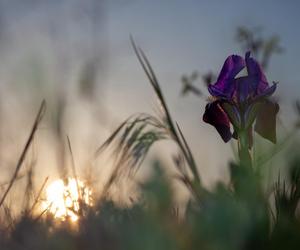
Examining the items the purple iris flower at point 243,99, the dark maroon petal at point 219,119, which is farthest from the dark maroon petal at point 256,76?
the dark maroon petal at point 219,119

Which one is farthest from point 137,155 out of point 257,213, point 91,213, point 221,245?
point 221,245

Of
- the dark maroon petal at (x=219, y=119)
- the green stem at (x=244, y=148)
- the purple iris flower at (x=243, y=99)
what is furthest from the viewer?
the dark maroon petal at (x=219, y=119)

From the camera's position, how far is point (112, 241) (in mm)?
1310

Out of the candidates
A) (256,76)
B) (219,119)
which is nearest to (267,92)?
(256,76)

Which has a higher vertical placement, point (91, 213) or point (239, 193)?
Answer: point (91, 213)

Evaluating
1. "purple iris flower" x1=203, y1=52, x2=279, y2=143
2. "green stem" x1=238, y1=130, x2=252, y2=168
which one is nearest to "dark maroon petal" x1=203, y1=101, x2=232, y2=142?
"purple iris flower" x1=203, y1=52, x2=279, y2=143

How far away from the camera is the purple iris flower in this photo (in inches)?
83.8

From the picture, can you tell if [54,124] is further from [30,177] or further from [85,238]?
[85,238]

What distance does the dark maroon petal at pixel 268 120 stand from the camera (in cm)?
219

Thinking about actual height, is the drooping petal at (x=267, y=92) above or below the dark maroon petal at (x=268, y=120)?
above

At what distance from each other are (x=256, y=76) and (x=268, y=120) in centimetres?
15

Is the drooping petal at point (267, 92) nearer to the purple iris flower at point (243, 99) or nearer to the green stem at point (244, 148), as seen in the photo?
the purple iris flower at point (243, 99)

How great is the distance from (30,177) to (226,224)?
146cm

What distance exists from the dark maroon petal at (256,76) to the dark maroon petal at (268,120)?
0.15 ft
